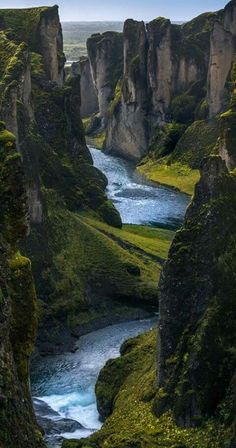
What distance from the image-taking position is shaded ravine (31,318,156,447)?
60.3 meters

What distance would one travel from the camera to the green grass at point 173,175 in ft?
510

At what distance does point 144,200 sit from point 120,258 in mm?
49869

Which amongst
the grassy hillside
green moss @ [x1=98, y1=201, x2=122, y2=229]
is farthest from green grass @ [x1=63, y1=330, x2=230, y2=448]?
green moss @ [x1=98, y1=201, x2=122, y2=229]

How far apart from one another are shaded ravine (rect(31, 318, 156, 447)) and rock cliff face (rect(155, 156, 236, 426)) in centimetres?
1085

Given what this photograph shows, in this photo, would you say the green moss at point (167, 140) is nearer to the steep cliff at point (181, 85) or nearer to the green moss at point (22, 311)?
the steep cliff at point (181, 85)

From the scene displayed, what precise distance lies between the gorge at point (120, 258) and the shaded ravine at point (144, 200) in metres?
0.57

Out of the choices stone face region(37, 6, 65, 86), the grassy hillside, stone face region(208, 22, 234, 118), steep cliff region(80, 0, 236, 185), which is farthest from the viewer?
stone face region(208, 22, 234, 118)

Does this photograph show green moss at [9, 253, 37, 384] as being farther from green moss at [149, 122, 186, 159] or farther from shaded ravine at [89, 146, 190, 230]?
green moss at [149, 122, 186, 159]

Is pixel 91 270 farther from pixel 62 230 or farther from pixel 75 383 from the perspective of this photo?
pixel 75 383

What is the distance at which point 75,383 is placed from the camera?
69.7 metres

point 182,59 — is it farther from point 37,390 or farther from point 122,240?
point 37,390

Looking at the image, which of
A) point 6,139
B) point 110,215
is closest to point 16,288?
point 6,139

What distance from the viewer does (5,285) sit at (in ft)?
98.4

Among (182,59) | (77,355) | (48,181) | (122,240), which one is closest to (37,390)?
(77,355)
